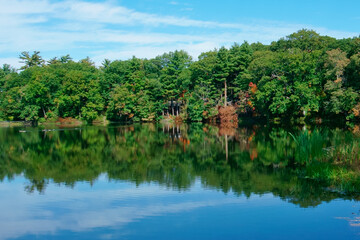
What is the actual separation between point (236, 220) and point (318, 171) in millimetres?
4628

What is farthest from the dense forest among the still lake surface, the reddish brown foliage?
the still lake surface

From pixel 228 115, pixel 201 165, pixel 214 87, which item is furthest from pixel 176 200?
pixel 214 87

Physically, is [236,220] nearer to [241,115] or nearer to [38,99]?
[241,115]

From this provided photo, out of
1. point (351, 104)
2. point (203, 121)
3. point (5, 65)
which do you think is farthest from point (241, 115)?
point (5, 65)

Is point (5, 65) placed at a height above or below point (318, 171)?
above

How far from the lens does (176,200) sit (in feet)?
30.3

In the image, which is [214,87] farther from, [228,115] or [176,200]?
[176,200]

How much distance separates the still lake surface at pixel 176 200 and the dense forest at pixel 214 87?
73.0 feet

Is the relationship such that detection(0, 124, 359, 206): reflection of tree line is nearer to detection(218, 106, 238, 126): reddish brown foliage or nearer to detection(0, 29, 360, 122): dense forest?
detection(0, 29, 360, 122): dense forest

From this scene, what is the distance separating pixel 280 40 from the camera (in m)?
51.2

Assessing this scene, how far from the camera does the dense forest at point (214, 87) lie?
3575cm

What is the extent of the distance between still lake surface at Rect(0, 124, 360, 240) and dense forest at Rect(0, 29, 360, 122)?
73.0 feet

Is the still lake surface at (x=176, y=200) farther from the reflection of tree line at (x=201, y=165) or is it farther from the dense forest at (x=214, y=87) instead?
the dense forest at (x=214, y=87)

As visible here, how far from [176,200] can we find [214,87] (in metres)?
39.5
